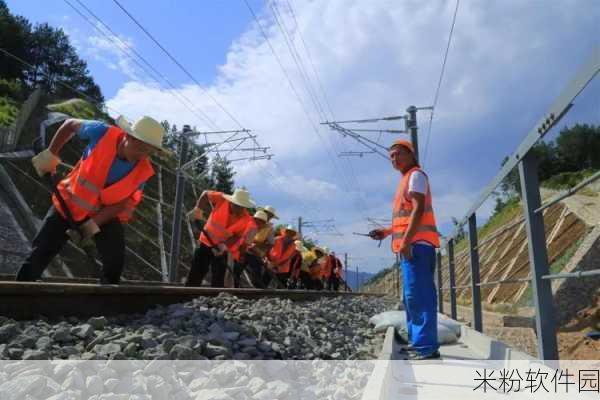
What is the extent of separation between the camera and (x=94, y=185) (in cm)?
434

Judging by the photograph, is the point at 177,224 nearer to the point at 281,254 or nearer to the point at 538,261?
the point at 281,254

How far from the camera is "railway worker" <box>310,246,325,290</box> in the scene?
19234 mm

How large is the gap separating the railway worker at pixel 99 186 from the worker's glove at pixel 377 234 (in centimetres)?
253

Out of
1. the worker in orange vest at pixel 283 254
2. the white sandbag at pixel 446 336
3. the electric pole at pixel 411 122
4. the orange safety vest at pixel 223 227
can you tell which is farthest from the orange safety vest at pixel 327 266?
the white sandbag at pixel 446 336

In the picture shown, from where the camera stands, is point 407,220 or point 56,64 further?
point 56,64

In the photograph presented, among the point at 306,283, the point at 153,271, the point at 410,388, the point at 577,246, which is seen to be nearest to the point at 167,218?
the point at 153,271

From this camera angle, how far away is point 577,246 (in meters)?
9.88

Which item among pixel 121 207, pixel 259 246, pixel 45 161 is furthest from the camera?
pixel 259 246

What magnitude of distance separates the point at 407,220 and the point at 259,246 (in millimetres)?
7884

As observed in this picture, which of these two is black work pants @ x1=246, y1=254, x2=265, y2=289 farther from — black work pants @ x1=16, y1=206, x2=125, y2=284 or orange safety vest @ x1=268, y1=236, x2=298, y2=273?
black work pants @ x1=16, y1=206, x2=125, y2=284

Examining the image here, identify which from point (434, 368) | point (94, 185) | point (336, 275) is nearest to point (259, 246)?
point (94, 185)

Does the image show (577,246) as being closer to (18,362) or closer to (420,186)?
(420,186)

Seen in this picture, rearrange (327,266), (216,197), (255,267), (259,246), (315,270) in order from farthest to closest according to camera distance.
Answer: (327,266) < (315,270) < (259,246) < (255,267) < (216,197)

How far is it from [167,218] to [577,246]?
747 inches
